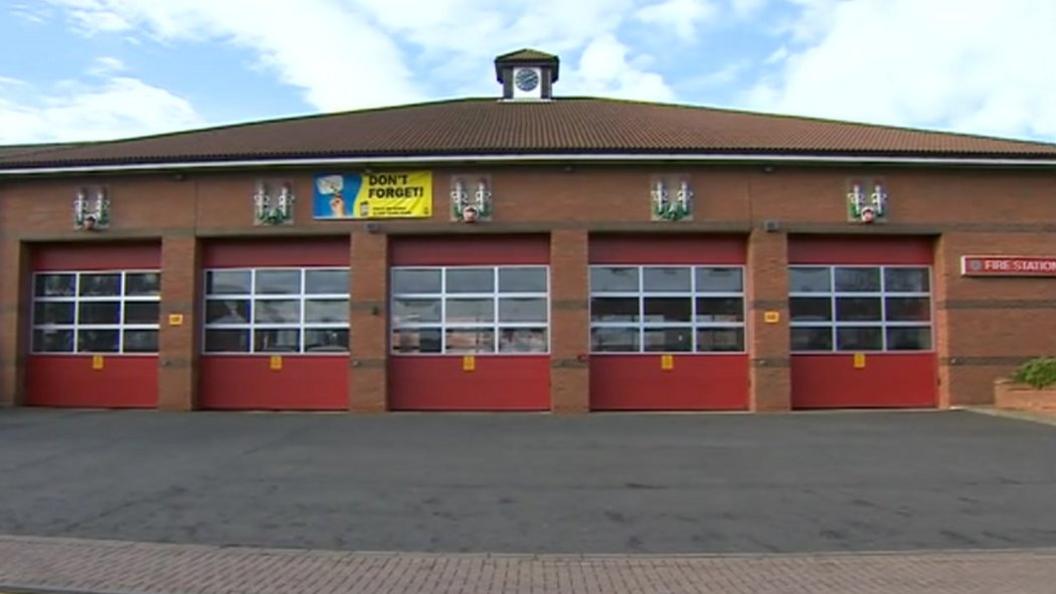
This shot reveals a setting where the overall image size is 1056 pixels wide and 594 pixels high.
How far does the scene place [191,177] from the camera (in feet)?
61.4

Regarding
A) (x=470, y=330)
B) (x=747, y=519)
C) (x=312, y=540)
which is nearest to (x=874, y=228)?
(x=470, y=330)

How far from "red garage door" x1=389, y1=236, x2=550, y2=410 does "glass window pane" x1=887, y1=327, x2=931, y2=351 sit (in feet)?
25.7

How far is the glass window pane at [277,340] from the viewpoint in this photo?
18.5 metres

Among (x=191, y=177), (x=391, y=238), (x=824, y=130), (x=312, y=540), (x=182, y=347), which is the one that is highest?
(x=824, y=130)

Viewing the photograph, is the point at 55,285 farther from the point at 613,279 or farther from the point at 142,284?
the point at 613,279

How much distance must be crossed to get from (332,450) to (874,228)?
1279 cm

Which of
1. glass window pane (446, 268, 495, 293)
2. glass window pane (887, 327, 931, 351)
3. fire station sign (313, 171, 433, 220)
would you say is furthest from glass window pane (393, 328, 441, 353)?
glass window pane (887, 327, 931, 351)

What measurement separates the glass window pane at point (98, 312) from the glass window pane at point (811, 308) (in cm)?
1561

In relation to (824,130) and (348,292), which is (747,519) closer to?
(348,292)

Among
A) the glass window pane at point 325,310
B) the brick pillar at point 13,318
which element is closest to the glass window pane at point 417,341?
the glass window pane at point 325,310

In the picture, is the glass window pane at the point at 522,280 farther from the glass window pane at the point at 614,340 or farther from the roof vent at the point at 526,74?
the roof vent at the point at 526,74

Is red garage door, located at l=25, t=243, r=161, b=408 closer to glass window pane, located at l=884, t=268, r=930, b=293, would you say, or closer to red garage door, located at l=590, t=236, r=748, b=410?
red garage door, located at l=590, t=236, r=748, b=410


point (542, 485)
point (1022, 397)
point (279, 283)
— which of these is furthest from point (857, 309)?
point (279, 283)

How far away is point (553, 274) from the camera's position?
1783 cm
